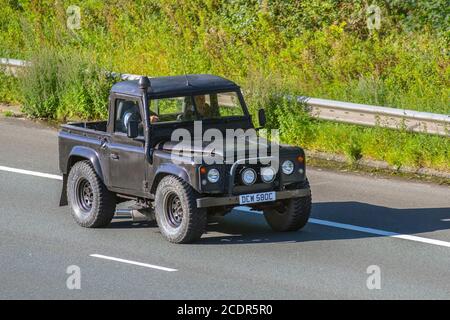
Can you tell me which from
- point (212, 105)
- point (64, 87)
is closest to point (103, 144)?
point (212, 105)

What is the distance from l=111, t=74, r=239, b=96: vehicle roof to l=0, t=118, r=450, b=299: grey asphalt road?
178cm

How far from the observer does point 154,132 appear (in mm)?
15523

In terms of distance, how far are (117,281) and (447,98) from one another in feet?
28.8

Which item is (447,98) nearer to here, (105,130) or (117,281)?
(105,130)

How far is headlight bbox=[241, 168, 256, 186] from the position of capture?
1480 centimetres

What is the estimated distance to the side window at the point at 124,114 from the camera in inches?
623

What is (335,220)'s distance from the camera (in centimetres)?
1645

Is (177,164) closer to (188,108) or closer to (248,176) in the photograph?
(248,176)

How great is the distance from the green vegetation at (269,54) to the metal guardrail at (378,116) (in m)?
0.17

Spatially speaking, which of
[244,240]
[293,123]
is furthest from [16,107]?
[244,240]

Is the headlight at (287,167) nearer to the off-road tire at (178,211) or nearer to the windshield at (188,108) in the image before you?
the off-road tire at (178,211)

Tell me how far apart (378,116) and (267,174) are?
191 inches

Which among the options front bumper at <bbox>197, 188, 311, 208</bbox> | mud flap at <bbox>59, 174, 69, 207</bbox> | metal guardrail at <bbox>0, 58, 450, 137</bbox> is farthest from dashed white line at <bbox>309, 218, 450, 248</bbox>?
mud flap at <bbox>59, 174, 69, 207</bbox>

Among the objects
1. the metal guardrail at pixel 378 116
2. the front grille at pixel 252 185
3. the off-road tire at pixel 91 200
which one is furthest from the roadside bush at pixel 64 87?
the front grille at pixel 252 185
